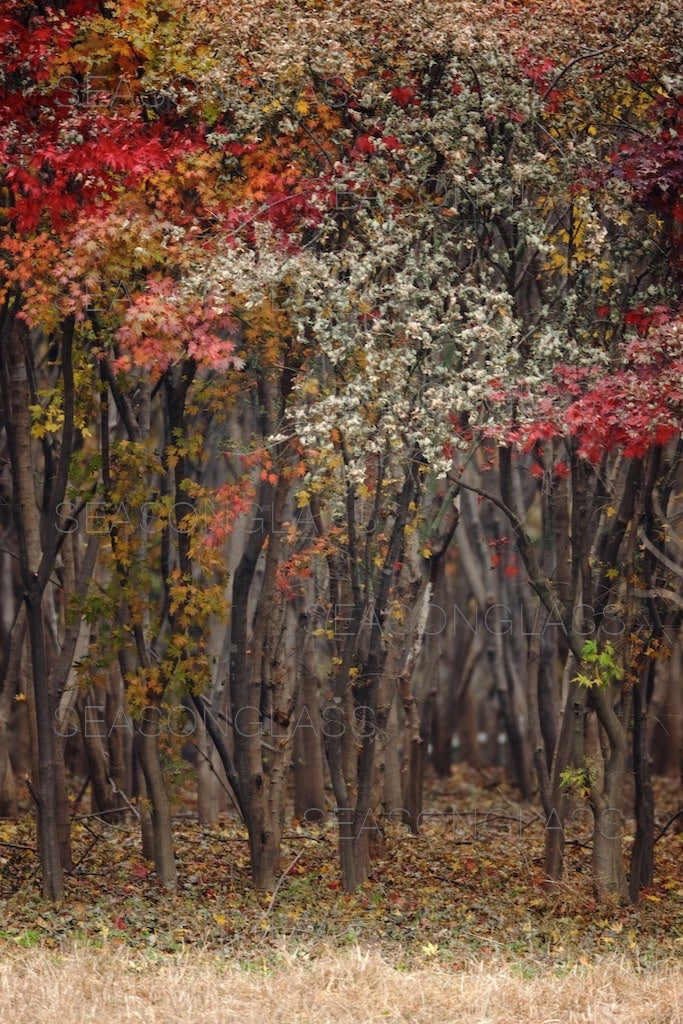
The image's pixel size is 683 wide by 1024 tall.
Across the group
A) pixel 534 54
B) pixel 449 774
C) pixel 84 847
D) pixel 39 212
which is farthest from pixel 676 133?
pixel 449 774

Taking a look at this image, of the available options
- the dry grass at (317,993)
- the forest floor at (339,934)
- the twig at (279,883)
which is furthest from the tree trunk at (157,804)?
the dry grass at (317,993)

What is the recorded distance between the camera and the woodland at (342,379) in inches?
375

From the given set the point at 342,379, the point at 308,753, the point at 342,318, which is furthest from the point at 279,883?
the point at 342,318

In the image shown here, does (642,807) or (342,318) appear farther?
(642,807)

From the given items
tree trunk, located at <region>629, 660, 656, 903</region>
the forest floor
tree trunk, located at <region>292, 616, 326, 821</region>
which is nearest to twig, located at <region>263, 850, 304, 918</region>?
the forest floor

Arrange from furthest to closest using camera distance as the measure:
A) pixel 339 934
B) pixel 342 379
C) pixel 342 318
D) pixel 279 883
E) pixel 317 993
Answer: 1. pixel 279 883
2. pixel 342 379
3. pixel 342 318
4. pixel 339 934
5. pixel 317 993

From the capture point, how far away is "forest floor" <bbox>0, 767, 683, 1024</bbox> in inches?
281

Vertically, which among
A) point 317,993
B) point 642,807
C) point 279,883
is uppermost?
point 642,807

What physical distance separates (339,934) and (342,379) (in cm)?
429

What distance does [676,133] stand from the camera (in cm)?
974

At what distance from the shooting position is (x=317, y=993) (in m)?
7.23

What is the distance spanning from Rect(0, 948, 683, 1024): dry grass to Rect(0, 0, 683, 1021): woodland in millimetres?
825

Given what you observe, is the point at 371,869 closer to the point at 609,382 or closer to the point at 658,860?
the point at 658,860

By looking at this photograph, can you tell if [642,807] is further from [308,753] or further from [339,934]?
[308,753]
